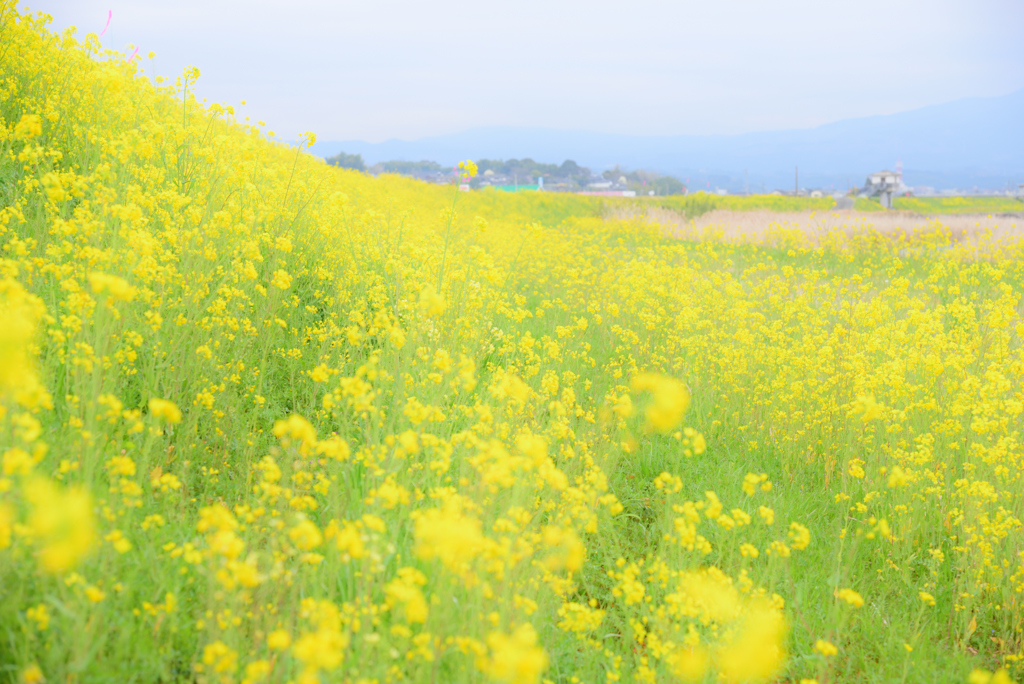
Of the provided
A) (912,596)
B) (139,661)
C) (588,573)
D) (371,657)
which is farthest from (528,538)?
(912,596)

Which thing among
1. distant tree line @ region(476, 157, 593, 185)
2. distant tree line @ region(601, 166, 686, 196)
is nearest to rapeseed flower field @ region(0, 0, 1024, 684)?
distant tree line @ region(601, 166, 686, 196)

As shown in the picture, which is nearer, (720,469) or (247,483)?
(247,483)

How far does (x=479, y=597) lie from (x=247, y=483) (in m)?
1.19

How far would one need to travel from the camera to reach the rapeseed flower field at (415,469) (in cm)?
172

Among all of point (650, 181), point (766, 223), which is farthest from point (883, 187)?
point (650, 181)

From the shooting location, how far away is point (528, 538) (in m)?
2.58

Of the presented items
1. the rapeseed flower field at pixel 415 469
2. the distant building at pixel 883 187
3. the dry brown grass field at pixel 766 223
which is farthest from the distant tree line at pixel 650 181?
the rapeseed flower field at pixel 415 469

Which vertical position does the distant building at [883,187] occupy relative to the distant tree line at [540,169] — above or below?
below

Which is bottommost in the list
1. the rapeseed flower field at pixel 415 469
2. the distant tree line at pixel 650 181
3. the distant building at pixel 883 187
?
the rapeseed flower field at pixel 415 469

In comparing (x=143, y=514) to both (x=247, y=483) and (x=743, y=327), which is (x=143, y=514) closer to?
(x=247, y=483)

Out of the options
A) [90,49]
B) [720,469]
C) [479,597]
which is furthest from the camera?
[90,49]

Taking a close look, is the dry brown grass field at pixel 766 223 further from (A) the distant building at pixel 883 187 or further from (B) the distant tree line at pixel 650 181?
(B) the distant tree line at pixel 650 181

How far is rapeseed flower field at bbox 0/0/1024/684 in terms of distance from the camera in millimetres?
1718

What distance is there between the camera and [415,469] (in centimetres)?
279
